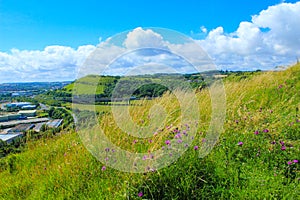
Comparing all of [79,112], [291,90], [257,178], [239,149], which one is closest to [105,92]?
[79,112]

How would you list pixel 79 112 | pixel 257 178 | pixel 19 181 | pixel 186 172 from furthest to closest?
1. pixel 79 112
2. pixel 19 181
3. pixel 186 172
4. pixel 257 178

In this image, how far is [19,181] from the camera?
4242 mm

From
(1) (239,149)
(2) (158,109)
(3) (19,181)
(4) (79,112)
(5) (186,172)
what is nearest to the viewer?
(5) (186,172)

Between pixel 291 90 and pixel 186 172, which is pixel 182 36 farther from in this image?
pixel 291 90

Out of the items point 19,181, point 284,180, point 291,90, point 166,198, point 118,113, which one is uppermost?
point 291,90

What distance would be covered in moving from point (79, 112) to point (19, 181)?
229 centimetres

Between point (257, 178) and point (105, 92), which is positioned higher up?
point (105, 92)

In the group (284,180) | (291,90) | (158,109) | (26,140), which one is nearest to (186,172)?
(284,180)

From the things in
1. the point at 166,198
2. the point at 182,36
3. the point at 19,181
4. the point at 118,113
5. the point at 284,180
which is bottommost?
the point at 19,181

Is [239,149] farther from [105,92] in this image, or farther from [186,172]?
[105,92]

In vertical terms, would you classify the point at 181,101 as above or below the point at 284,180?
above

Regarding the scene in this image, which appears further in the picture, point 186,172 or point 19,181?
point 19,181

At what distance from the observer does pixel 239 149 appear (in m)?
3.41

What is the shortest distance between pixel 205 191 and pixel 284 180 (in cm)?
97
